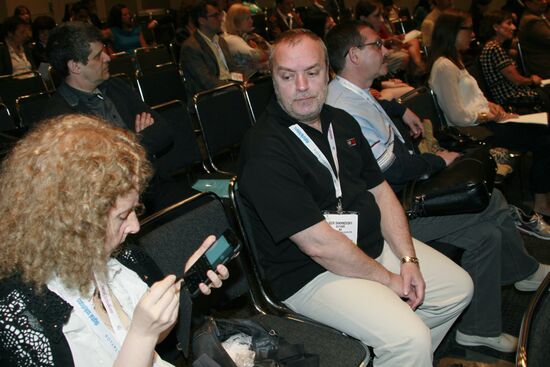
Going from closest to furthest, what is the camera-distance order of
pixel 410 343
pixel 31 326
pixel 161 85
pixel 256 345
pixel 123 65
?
pixel 31 326 < pixel 256 345 < pixel 410 343 < pixel 161 85 < pixel 123 65

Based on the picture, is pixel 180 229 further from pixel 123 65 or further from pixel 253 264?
pixel 123 65

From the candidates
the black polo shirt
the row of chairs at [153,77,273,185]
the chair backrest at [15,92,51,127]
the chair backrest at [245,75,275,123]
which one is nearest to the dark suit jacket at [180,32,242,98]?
the chair backrest at [245,75,275,123]

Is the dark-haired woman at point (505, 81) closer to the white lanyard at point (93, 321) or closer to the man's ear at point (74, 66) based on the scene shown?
the man's ear at point (74, 66)

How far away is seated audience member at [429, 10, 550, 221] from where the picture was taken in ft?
12.0

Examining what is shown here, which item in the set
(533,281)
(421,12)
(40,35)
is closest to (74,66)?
(533,281)

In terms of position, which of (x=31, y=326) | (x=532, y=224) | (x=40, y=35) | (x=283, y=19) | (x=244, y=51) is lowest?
(x=532, y=224)

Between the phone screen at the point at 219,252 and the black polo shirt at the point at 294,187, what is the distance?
35 cm

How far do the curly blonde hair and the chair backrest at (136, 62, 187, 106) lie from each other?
325 centimetres

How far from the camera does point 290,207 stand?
1.87 metres

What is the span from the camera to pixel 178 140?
11.0 feet

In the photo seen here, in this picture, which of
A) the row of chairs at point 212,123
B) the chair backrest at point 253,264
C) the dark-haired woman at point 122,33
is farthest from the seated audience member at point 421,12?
the chair backrest at point 253,264

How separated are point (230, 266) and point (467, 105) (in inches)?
91.2

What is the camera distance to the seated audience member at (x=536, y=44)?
523 cm

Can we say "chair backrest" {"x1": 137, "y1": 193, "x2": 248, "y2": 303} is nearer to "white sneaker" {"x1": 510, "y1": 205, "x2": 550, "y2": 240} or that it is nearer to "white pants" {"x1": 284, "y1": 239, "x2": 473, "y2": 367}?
"white pants" {"x1": 284, "y1": 239, "x2": 473, "y2": 367}
